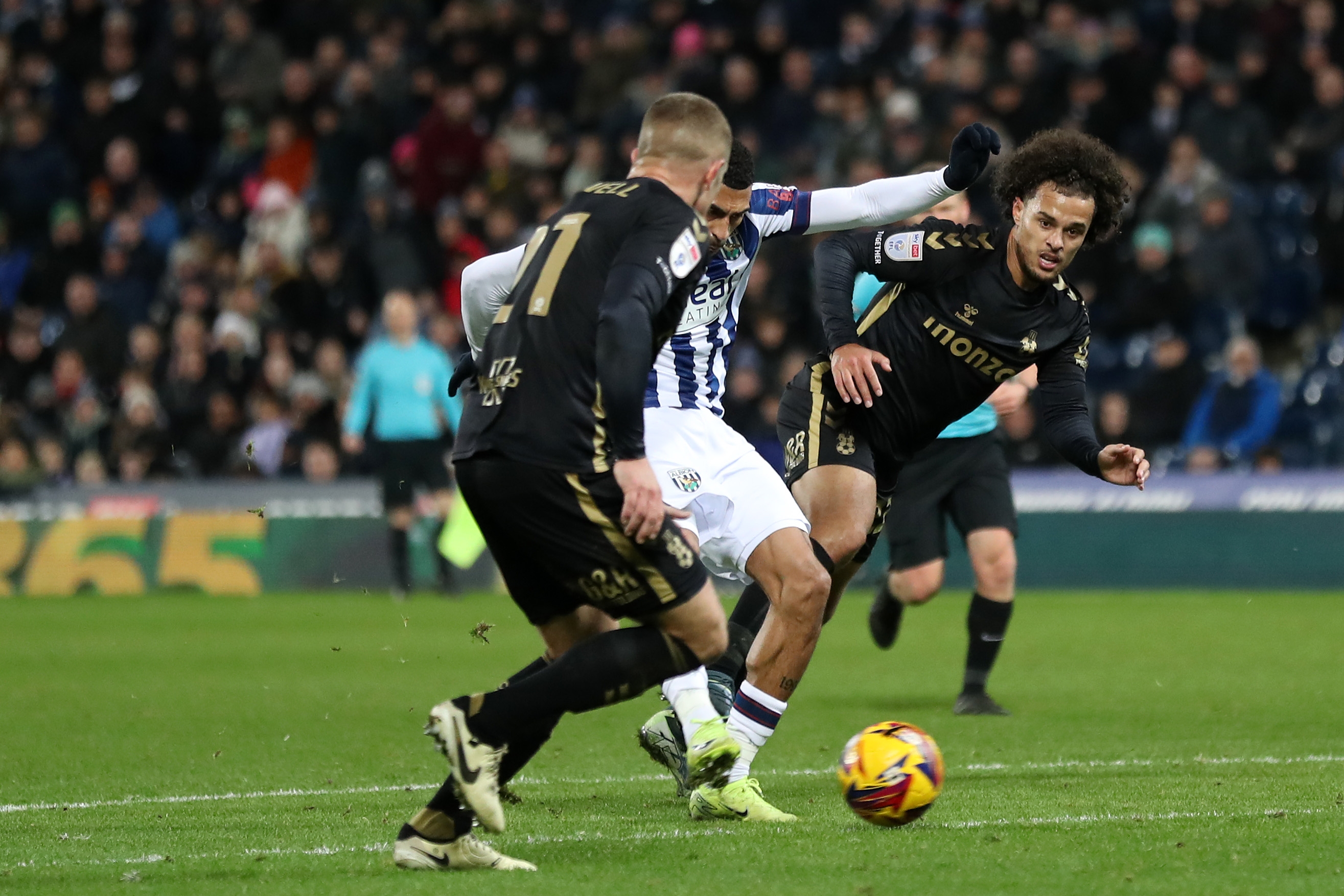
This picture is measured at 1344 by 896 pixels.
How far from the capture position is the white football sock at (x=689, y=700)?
232 inches

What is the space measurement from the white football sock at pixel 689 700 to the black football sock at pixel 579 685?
3.63 ft

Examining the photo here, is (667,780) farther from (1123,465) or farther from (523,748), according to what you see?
(1123,465)

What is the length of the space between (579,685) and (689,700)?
1299mm

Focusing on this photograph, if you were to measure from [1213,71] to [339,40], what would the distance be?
983cm

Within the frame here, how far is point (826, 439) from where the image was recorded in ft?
22.6

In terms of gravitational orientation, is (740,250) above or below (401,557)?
above

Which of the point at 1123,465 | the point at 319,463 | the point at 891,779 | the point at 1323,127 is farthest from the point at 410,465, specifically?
the point at 891,779

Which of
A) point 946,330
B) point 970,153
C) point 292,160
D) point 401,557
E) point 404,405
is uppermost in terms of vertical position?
point 970,153

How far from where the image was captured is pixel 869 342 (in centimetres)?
713

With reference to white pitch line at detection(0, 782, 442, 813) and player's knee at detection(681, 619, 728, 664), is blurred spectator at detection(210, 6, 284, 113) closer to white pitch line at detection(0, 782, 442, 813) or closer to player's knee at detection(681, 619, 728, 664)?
white pitch line at detection(0, 782, 442, 813)

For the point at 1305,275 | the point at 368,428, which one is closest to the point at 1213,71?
the point at 1305,275

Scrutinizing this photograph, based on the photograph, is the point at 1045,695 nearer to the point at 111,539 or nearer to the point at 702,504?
the point at 702,504

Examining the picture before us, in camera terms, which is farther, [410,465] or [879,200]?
[410,465]

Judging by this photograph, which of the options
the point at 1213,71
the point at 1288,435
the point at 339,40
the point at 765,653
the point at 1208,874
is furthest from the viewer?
the point at 339,40
